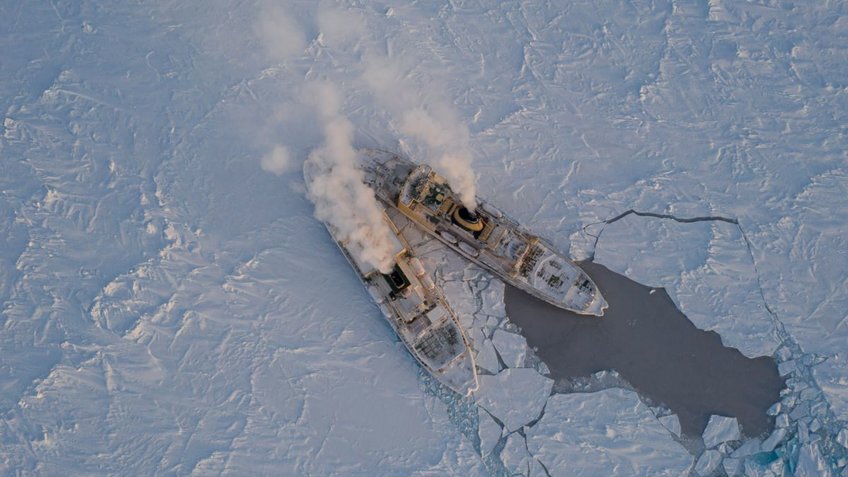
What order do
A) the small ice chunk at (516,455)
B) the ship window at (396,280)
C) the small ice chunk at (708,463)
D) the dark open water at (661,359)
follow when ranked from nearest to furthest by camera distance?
the ship window at (396,280) → the small ice chunk at (516,455) → the small ice chunk at (708,463) → the dark open water at (661,359)

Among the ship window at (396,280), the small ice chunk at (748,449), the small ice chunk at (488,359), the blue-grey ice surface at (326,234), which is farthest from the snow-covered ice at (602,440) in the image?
the ship window at (396,280)

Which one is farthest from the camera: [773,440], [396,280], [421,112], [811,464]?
[421,112]

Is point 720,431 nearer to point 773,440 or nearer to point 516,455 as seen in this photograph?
point 773,440

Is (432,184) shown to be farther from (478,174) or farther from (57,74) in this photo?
(57,74)

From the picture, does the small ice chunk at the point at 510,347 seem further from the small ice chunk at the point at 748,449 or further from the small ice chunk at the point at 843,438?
the small ice chunk at the point at 843,438

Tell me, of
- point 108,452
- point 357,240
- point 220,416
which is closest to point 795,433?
point 357,240

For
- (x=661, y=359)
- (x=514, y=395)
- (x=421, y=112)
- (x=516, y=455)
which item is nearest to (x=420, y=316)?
(x=514, y=395)

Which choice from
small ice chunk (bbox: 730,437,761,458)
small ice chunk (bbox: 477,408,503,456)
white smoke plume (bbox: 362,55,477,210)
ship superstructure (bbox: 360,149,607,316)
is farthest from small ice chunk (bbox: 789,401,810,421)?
white smoke plume (bbox: 362,55,477,210)
